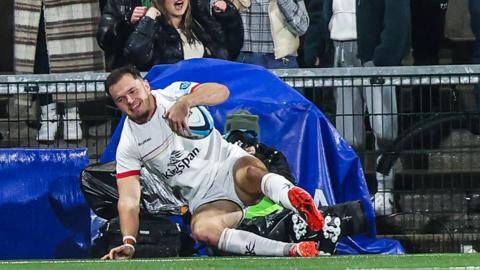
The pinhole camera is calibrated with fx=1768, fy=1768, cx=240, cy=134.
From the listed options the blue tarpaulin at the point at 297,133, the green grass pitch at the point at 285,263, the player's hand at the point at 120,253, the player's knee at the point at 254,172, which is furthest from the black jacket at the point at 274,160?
the green grass pitch at the point at 285,263

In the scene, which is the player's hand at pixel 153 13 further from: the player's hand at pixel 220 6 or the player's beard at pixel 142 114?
the player's beard at pixel 142 114

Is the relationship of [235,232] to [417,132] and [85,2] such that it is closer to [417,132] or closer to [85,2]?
[417,132]

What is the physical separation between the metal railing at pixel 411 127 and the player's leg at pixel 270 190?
4.81ft

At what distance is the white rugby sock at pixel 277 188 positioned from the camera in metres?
12.3

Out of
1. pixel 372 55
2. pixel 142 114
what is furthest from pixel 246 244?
pixel 372 55

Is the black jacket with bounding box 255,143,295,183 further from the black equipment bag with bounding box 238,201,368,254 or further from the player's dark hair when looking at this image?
the player's dark hair

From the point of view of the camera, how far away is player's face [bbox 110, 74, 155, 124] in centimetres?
1302

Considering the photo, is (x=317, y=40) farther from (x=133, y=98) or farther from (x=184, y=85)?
(x=133, y=98)

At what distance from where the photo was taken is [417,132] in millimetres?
14289

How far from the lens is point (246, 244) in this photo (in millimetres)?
12672

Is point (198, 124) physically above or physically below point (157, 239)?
above

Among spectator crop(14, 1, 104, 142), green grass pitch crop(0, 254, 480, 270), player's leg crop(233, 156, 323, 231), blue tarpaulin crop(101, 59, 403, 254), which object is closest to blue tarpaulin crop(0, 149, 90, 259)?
blue tarpaulin crop(101, 59, 403, 254)

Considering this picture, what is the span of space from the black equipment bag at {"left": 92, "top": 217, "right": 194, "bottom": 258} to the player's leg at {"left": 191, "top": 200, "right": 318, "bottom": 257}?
0.64 feet

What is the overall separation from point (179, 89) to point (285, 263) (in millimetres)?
Result: 2739
